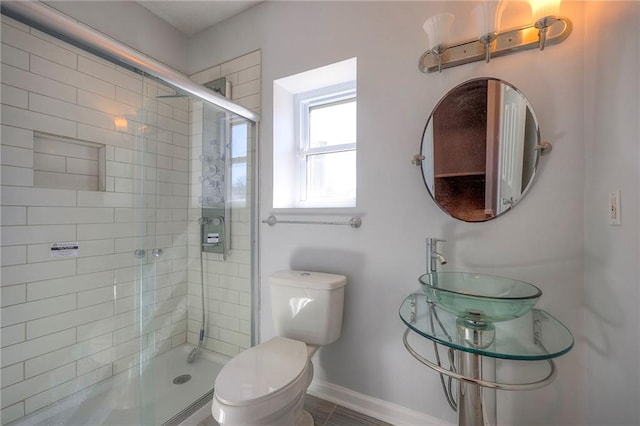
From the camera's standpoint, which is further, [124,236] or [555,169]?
[124,236]

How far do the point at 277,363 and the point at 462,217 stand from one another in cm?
107

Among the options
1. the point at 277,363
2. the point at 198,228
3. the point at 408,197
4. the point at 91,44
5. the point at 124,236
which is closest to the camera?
the point at 91,44

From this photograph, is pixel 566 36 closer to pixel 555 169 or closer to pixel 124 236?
→ pixel 555 169

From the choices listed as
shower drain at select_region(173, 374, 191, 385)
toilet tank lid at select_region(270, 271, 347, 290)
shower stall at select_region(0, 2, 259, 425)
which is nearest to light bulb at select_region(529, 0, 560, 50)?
toilet tank lid at select_region(270, 271, 347, 290)

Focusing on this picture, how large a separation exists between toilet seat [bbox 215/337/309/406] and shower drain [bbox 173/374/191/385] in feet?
2.68

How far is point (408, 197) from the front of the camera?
1.38 meters

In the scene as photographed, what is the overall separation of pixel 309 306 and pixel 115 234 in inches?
53.6

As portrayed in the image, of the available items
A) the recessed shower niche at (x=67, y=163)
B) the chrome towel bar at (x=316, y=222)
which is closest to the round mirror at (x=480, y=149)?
the chrome towel bar at (x=316, y=222)

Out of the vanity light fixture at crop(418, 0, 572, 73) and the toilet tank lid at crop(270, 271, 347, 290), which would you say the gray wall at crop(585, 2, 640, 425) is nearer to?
the vanity light fixture at crop(418, 0, 572, 73)

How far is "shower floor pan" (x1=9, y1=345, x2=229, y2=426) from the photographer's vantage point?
140 centimetres

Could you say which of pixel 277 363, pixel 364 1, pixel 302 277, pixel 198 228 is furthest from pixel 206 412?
pixel 364 1

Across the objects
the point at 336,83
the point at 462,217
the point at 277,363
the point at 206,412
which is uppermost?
the point at 336,83

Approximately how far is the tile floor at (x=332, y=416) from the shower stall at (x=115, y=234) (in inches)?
24.1

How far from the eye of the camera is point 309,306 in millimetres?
1424
